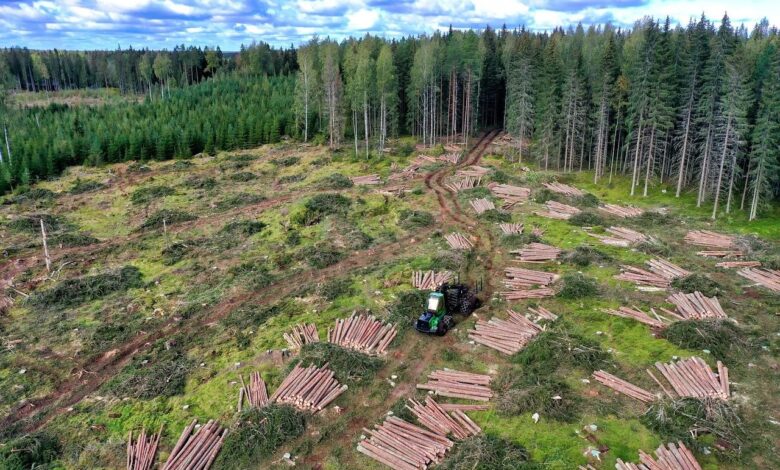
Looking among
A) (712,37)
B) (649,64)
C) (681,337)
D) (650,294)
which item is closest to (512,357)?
(681,337)

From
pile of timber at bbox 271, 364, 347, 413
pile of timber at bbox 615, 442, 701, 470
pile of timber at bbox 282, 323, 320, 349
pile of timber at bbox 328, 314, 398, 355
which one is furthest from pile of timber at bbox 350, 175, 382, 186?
pile of timber at bbox 615, 442, 701, 470

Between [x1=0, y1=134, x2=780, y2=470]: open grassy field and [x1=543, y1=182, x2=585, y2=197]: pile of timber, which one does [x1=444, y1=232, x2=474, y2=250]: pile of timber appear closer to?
[x1=0, y1=134, x2=780, y2=470]: open grassy field

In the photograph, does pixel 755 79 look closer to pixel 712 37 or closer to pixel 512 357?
pixel 712 37

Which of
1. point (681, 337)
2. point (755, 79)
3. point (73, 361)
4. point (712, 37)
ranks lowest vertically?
point (73, 361)

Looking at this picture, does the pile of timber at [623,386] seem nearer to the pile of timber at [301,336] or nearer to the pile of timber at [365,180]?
the pile of timber at [301,336]

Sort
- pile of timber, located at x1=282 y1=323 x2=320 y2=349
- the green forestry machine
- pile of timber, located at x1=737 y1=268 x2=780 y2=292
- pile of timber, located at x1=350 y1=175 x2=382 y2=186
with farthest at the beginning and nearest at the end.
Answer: pile of timber, located at x1=350 y1=175 x2=382 y2=186 → pile of timber, located at x1=737 y1=268 x2=780 y2=292 → the green forestry machine → pile of timber, located at x1=282 y1=323 x2=320 y2=349

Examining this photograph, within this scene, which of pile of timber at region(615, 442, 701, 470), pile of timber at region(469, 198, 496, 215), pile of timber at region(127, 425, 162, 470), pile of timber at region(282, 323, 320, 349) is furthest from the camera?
pile of timber at region(469, 198, 496, 215)
